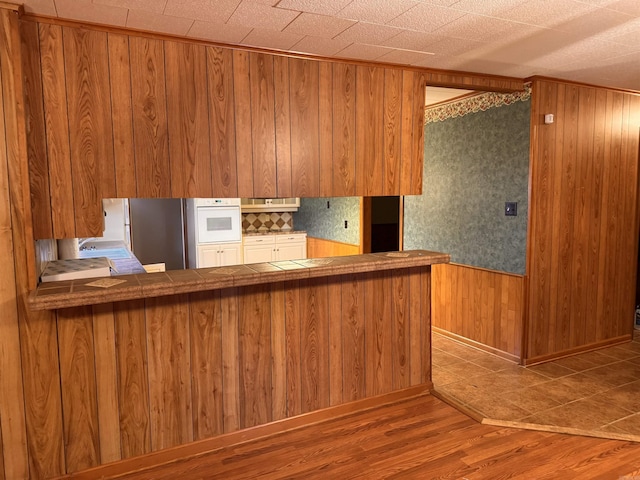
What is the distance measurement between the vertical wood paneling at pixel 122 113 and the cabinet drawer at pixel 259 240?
11.6ft

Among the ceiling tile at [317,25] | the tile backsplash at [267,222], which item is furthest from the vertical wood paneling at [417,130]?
the tile backsplash at [267,222]

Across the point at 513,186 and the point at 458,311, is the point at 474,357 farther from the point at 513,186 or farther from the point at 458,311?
the point at 513,186

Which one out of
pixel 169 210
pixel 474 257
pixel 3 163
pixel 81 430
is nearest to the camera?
pixel 3 163

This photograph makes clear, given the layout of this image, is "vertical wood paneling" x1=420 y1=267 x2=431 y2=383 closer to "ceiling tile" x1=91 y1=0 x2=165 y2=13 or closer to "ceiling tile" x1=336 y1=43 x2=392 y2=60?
"ceiling tile" x1=336 y1=43 x2=392 y2=60

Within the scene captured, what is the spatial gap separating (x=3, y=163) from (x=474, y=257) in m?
3.63

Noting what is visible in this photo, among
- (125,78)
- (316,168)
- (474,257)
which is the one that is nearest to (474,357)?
(474,257)

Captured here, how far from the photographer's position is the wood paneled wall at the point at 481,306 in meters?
3.91

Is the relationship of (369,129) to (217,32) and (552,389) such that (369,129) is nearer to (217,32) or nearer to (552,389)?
(217,32)

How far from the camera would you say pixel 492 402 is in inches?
125

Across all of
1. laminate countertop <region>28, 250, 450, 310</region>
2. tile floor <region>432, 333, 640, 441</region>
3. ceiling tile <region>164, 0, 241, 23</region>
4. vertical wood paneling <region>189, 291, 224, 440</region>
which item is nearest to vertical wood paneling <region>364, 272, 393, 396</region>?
laminate countertop <region>28, 250, 450, 310</region>

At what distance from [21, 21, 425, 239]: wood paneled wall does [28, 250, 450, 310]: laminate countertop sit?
32 cm

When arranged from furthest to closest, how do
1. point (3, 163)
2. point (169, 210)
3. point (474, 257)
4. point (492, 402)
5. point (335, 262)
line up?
point (169, 210)
point (474, 257)
point (492, 402)
point (335, 262)
point (3, 163)

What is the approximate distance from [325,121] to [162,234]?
12.1ft

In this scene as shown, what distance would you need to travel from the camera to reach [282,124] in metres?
2.81
